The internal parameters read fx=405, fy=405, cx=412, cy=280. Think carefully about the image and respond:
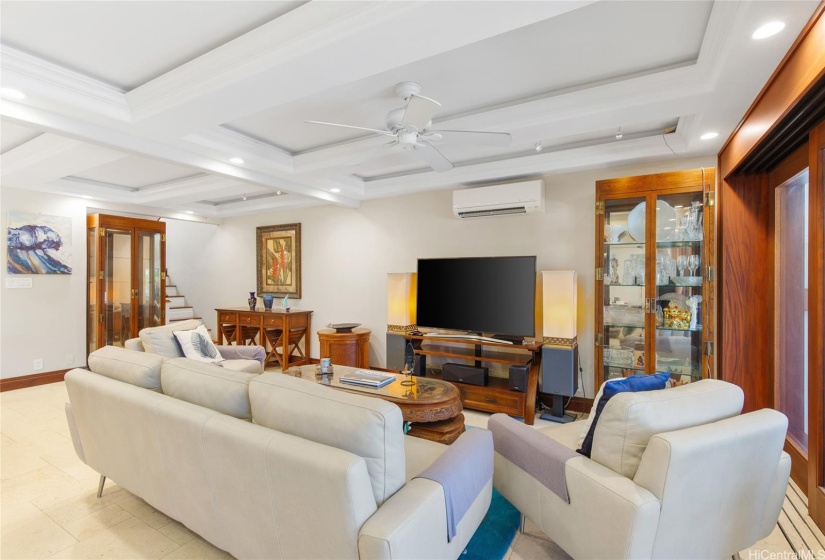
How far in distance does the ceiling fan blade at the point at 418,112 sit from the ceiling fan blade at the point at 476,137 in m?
0.21

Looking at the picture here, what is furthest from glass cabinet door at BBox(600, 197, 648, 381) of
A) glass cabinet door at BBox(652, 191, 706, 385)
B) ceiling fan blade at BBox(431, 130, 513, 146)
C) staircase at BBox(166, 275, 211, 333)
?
staircase at BBox(166, 275, 211, 333)

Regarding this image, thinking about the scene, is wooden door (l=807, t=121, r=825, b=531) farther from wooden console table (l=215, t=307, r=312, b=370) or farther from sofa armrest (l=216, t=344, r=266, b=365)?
wooden console table (l=215, t=307, r=312, b=370)

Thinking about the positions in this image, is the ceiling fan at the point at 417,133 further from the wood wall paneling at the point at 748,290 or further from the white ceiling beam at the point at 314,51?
the wood wall paneling at the point at 748,290

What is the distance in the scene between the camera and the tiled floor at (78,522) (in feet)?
6.40

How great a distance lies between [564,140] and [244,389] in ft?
10.8

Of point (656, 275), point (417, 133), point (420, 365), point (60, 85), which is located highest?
point (60, 85)

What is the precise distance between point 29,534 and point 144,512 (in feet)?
1.65

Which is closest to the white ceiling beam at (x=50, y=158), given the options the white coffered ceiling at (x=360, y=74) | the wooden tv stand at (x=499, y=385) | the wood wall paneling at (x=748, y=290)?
the white coffered ceiling at (x=360, y=74)

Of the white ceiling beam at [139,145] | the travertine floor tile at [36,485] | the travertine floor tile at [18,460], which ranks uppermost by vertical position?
the white ceiling beam at [139,145]

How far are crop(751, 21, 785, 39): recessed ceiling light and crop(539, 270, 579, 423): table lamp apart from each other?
86.3 inches

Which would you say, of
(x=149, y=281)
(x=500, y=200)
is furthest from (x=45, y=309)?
(x=500, y=200)

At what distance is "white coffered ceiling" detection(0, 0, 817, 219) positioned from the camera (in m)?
1.83

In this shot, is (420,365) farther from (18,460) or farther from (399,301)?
(18,460)

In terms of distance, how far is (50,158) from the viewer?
3.69m
